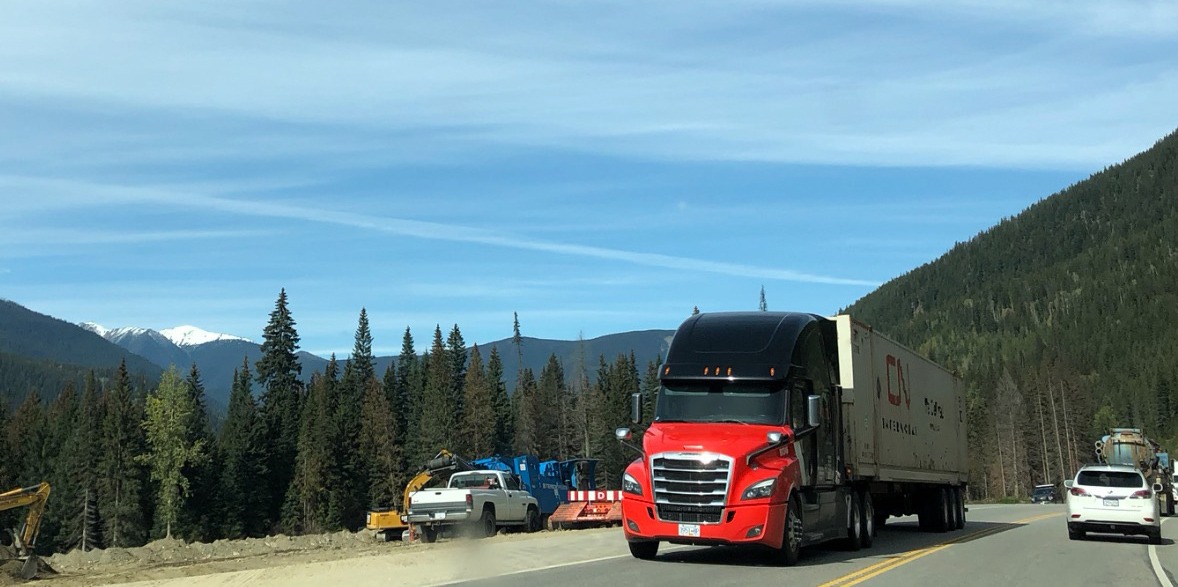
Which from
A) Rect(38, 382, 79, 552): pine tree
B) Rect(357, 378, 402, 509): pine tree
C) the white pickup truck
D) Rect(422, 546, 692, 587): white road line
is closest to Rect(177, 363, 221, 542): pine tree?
Rect(38, 382, 79, 552): pine tree

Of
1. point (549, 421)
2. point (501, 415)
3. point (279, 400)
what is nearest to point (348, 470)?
point (279, 400)

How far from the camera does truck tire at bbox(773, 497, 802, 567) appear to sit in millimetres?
15836

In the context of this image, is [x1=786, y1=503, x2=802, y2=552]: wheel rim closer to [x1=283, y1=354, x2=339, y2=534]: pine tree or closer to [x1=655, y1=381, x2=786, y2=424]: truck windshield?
[x1=655, y1=381, x2=786, y2=424]: truck windshield

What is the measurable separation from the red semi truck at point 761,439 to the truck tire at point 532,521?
14366mm

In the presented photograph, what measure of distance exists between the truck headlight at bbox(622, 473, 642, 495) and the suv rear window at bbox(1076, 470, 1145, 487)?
13.4 meters

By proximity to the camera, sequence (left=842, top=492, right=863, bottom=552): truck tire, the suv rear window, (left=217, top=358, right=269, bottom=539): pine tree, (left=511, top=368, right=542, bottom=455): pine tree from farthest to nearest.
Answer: (left=511, top=368, right=542, bottom=455): pine tree → (left=217, top=358, right=269, bottom=539): pine tree → the suv rear window → (left=842, top=492, right=863, bottom=552): truck tire

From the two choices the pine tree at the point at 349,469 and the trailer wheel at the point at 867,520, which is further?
the pine tree at the point at 349,469

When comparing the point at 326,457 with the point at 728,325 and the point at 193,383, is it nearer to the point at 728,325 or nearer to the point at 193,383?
the point at 193,383

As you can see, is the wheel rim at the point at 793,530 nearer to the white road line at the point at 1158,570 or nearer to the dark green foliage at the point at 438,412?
the white road line at the point at 1158,570

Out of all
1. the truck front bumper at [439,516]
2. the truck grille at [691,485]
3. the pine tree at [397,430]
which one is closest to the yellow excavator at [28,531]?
the truck front bumper at [439,516]

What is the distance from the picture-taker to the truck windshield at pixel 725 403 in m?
16.4

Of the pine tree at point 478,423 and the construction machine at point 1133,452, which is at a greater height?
the pine tree at point 478,423

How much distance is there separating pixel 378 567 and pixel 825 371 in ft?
26.8

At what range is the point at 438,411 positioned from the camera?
102 meters
